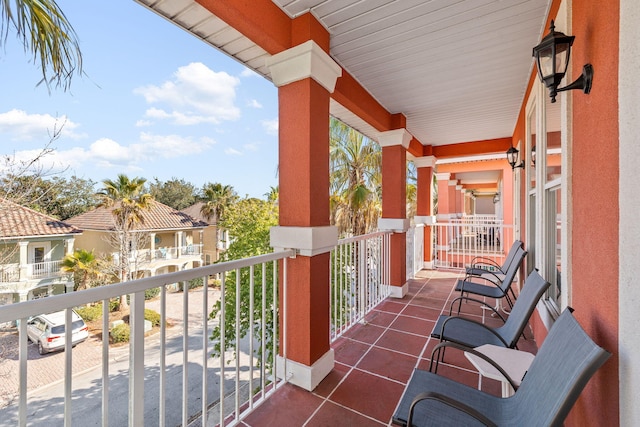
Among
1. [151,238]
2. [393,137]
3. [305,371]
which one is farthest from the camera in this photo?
[151,238]

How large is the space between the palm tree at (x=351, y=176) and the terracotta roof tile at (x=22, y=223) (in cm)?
575

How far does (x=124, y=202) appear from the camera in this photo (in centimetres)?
1244

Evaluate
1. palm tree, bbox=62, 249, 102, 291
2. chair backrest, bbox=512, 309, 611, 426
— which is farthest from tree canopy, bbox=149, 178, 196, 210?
chair backrest, bbox=512, 309, 611, 426

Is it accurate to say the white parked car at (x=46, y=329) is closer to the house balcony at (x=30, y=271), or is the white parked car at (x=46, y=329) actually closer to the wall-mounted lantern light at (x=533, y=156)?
the house balcony at (x=30, y=271)

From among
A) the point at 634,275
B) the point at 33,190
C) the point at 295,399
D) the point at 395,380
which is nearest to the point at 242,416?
the point at 295,399

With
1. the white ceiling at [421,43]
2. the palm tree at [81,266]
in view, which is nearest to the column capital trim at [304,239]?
the white ceiling at [421,43]

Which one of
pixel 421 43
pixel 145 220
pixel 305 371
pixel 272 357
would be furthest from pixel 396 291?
pixel 145 220

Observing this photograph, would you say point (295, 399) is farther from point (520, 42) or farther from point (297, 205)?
point (520, 42)

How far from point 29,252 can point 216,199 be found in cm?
1111

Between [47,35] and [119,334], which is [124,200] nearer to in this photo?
[119,334]

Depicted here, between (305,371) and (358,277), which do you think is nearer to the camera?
(305,371)

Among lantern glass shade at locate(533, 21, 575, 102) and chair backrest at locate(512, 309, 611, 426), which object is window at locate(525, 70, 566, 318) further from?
chair backrest at locate(512, 309, 611, 426)

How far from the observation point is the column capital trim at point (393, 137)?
13.4 feet

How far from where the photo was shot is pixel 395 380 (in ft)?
7.30
